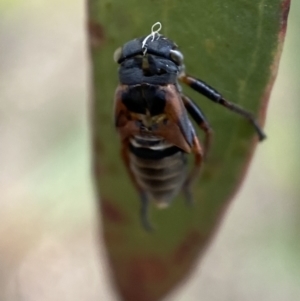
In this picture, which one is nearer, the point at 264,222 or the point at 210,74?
the point at 210,74

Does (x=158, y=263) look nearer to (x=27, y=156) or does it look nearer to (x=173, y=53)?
(x=173, y=53)

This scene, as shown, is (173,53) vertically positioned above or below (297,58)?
above

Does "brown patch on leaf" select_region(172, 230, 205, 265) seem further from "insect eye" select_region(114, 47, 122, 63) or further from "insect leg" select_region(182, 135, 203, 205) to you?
"insect eye" select_region(114, 47, 122, 63)

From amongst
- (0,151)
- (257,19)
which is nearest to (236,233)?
(0,151)

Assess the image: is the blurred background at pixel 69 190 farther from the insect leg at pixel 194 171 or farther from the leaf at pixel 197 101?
the insect leg at pixel 194 171

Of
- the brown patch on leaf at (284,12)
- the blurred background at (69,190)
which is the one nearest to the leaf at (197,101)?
the brown patch on leaf at (284,12)

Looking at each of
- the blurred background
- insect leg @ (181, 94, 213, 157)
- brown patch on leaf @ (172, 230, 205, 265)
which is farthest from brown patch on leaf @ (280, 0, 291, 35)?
the blurred background
